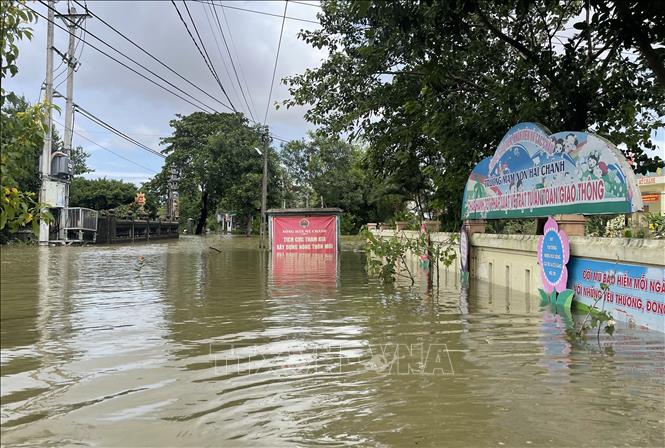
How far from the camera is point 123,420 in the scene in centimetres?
388

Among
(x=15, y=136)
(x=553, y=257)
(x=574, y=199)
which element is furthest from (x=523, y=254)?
(x=15, y=136)

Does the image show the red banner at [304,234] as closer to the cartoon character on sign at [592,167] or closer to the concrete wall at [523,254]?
the concrete wall at [523,254]

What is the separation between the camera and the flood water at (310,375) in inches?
144

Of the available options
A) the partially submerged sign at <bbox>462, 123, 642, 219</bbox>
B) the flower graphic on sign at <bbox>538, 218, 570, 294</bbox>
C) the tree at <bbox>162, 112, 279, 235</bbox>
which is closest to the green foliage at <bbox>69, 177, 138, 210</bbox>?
the tree at <bbox>162, 112, 279, 235</bbox>

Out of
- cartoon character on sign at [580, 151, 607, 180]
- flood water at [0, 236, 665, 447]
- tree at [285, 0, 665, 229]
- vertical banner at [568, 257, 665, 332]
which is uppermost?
tree at [285, 0, 665, 229]

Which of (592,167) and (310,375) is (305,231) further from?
(310,375)

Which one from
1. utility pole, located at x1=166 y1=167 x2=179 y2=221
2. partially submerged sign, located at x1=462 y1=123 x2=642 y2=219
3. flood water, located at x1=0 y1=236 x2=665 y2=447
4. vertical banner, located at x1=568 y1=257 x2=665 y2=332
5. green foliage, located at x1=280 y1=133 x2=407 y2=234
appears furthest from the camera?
green foliage, located at x1=280 y1=133 x2=407 y2=234

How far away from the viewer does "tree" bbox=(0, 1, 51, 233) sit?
257cm

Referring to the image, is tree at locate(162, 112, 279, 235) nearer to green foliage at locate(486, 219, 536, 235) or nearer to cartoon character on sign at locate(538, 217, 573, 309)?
green foliage at locate(486, 219, 536, 235)

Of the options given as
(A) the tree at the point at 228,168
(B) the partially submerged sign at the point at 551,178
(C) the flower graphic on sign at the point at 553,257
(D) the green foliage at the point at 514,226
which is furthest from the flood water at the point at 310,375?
(A) the tree at the point at 228,168

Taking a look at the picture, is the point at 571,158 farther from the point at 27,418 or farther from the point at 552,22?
the point at 27,418

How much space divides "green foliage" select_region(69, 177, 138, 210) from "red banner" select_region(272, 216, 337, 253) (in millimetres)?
27623

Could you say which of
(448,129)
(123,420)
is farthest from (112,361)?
(448,129)

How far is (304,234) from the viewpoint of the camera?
23812mm
